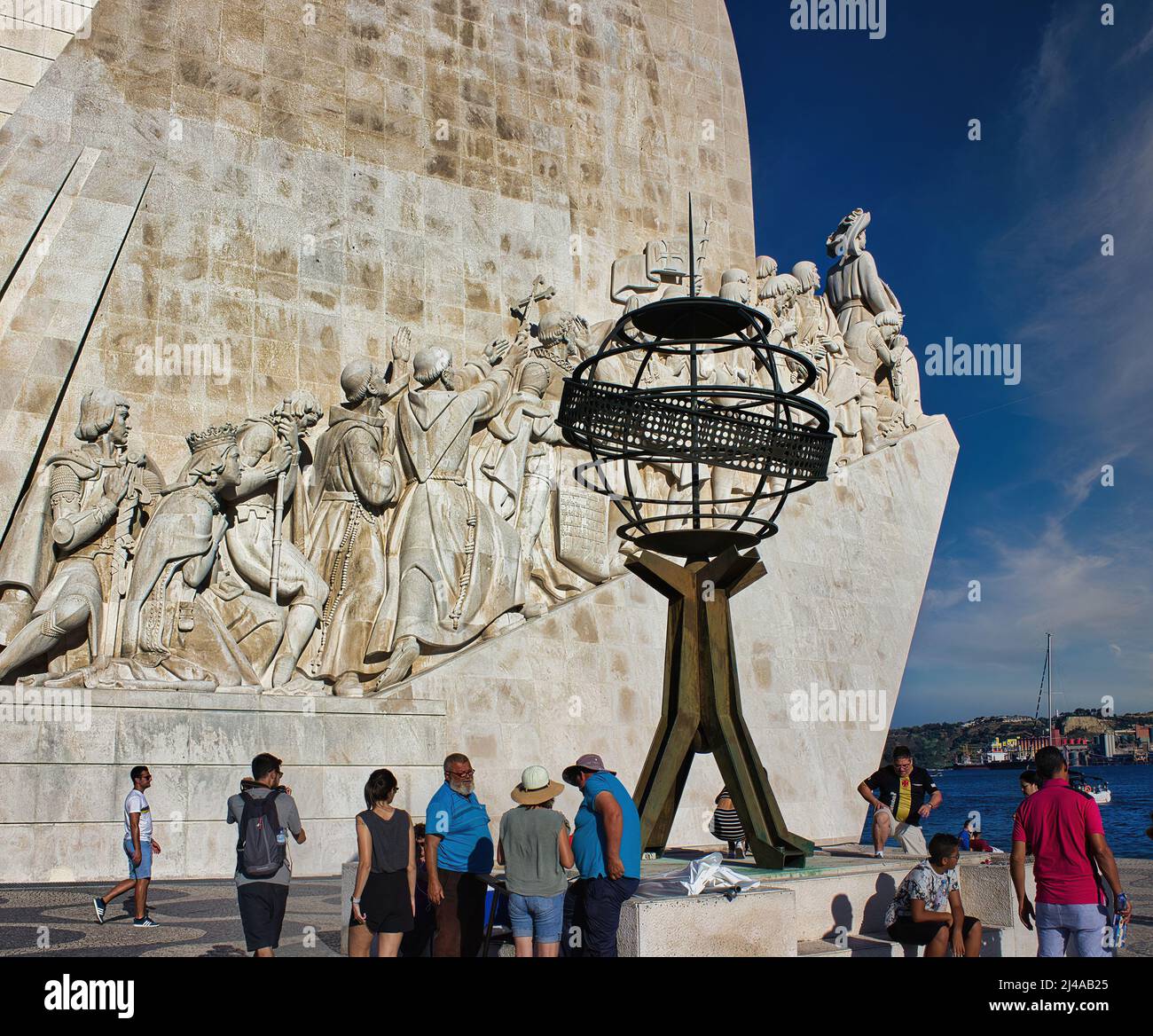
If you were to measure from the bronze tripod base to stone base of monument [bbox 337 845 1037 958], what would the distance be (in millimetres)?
214

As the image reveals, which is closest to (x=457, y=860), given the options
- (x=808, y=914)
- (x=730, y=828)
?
(x=808, y=914)

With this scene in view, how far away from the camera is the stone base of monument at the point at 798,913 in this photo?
15.7 ft

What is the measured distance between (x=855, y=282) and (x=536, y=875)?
12.5 meters

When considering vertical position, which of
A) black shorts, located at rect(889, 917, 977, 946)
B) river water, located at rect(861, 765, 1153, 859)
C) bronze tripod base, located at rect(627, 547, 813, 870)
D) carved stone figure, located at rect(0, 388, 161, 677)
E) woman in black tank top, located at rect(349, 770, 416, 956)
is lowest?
river water, located at rect(861, 765, 1153, 859)

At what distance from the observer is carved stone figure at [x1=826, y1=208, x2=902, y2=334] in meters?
15.8

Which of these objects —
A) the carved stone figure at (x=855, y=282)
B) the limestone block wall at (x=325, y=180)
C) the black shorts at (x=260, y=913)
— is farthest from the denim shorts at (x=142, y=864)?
the carved stone figure at (x=855, y=282)

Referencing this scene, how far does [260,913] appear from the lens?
4.90m

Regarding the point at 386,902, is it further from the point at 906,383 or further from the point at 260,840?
the point at 906,383

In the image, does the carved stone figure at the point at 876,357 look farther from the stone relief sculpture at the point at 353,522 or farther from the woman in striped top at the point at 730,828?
the woman in striped top at the point at 730,828

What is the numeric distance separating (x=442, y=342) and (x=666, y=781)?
7.74m

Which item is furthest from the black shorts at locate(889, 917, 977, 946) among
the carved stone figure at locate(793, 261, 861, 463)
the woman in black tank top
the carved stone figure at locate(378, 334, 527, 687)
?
the carved stone figure at locate(793, 261, 861, 463)

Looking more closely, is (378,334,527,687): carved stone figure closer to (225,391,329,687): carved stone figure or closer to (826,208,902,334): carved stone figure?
(225,391,329,687): carved stone figure

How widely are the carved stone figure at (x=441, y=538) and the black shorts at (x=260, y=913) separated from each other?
5.26 metres
